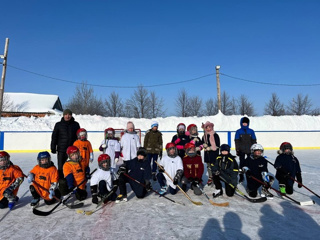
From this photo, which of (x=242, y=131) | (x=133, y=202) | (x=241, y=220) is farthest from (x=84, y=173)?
(x=242, y=131)

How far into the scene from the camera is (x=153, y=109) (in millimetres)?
26234

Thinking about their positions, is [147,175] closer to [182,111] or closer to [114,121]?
[114,121]

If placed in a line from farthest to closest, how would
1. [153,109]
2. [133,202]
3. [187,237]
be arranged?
[153,109], [133,202], [187,237]

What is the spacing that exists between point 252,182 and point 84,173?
9.74 ft

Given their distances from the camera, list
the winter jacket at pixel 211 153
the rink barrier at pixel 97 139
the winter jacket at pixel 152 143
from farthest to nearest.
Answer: the rink barrier at pixel 97 139 → the winter jacket at pixel 152 143 → the winter jacket at pixel 211 153

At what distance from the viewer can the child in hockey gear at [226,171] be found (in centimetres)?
409

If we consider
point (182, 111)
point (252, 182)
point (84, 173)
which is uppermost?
point (182, 111)

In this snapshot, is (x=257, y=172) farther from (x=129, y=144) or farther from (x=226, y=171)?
(x=129, y=144)

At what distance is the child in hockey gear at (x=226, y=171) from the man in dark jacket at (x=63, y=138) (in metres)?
2.79


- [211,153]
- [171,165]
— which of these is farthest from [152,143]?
[211,153]

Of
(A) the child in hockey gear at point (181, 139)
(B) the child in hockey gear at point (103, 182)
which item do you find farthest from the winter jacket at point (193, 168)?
(B) the child in hockey gear at point (103, 182)

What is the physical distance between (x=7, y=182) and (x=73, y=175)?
94cm

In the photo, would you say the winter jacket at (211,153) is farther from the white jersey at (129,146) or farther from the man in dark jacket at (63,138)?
the man in dark jacket at (63,138)

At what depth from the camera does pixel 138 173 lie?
4105 millimetres
